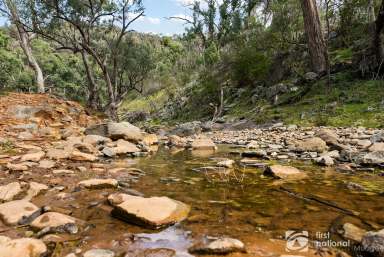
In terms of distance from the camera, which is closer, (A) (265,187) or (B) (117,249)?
(B) (117,249)

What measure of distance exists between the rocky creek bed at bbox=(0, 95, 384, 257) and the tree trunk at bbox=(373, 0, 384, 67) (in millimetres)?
5548

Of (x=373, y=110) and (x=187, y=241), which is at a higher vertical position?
(x=373, y=110)

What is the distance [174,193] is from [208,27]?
36.6 m

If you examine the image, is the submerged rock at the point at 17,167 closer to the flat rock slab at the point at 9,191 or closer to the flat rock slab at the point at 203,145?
the flat rock slab at the point at 9,191

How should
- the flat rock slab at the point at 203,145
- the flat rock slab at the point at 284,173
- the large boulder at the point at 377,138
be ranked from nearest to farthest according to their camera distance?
the flat rock slab at the point at 284,173
the large boulder at the point at 377,138
the flat rock slab at the point at 203,145

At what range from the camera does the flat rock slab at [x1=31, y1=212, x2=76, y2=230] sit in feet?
10.8

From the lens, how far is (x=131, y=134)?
35.2ft

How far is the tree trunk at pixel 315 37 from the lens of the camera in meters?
15.6

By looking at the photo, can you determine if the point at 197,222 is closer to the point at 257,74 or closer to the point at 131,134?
the point at 131,134

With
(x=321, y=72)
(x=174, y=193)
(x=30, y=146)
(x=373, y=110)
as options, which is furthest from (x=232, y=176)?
(x=321, y=72)

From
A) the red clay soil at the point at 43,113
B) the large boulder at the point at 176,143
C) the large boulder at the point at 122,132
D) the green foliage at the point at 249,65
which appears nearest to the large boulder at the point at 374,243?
the large boulder at the point at 176,143

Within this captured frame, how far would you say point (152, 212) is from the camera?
3.53 meters

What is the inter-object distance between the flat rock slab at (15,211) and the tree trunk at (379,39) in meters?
13.0

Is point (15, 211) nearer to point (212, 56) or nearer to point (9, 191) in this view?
point (9, 191)
